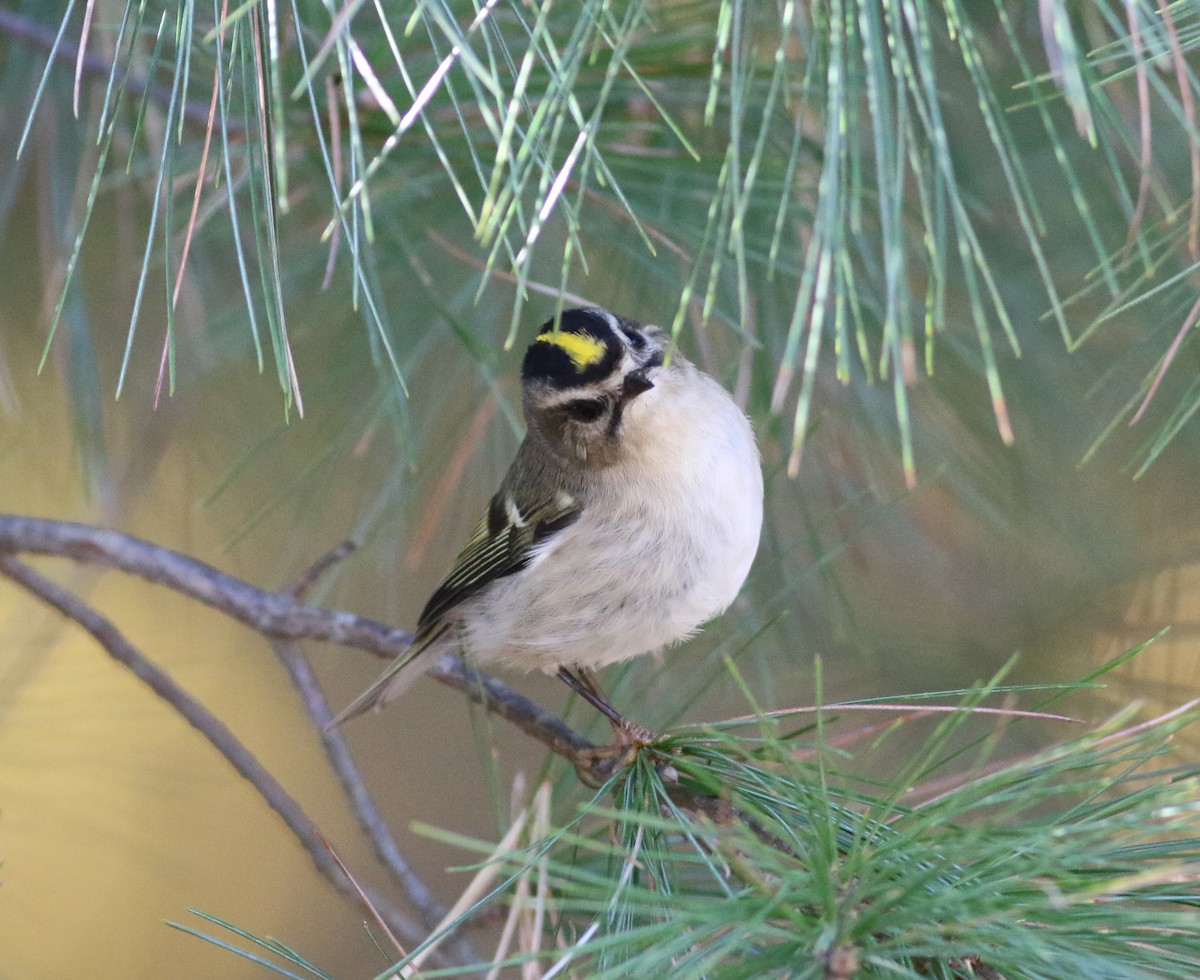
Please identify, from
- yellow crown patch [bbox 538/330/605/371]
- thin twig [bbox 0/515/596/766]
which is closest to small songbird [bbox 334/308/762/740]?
yellow crown patch [bbox 538/330/605/371]

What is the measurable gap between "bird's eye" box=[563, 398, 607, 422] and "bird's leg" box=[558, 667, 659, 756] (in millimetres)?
317

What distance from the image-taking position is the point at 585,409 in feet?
4.75

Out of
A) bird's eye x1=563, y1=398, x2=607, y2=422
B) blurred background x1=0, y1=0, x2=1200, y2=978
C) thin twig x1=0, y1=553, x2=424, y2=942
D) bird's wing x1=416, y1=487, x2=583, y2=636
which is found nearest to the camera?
thin twig x1=0, y1=553, x2=424, y2=942

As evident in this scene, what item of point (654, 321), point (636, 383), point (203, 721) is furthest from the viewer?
point (654, 321)

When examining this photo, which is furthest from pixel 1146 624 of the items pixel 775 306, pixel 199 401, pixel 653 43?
pixel 199 401

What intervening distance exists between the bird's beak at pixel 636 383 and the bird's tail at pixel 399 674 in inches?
16.0

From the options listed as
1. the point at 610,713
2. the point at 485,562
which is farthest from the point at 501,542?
the point at 610,713

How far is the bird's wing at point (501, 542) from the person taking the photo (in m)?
1.54

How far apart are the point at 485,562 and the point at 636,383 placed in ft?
1.23

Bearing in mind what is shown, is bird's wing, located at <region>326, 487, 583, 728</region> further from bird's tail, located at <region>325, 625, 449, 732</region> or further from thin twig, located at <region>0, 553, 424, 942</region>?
thin twig, located at <region>0, 553, 424, 942</region>

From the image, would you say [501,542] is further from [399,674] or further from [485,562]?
[399,674]

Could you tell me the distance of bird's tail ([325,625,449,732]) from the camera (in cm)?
155

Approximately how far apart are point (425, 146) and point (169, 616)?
1.69 metres

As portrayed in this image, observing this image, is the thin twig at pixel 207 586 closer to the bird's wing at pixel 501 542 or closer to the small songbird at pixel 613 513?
the small songbird at pixel 613 513
